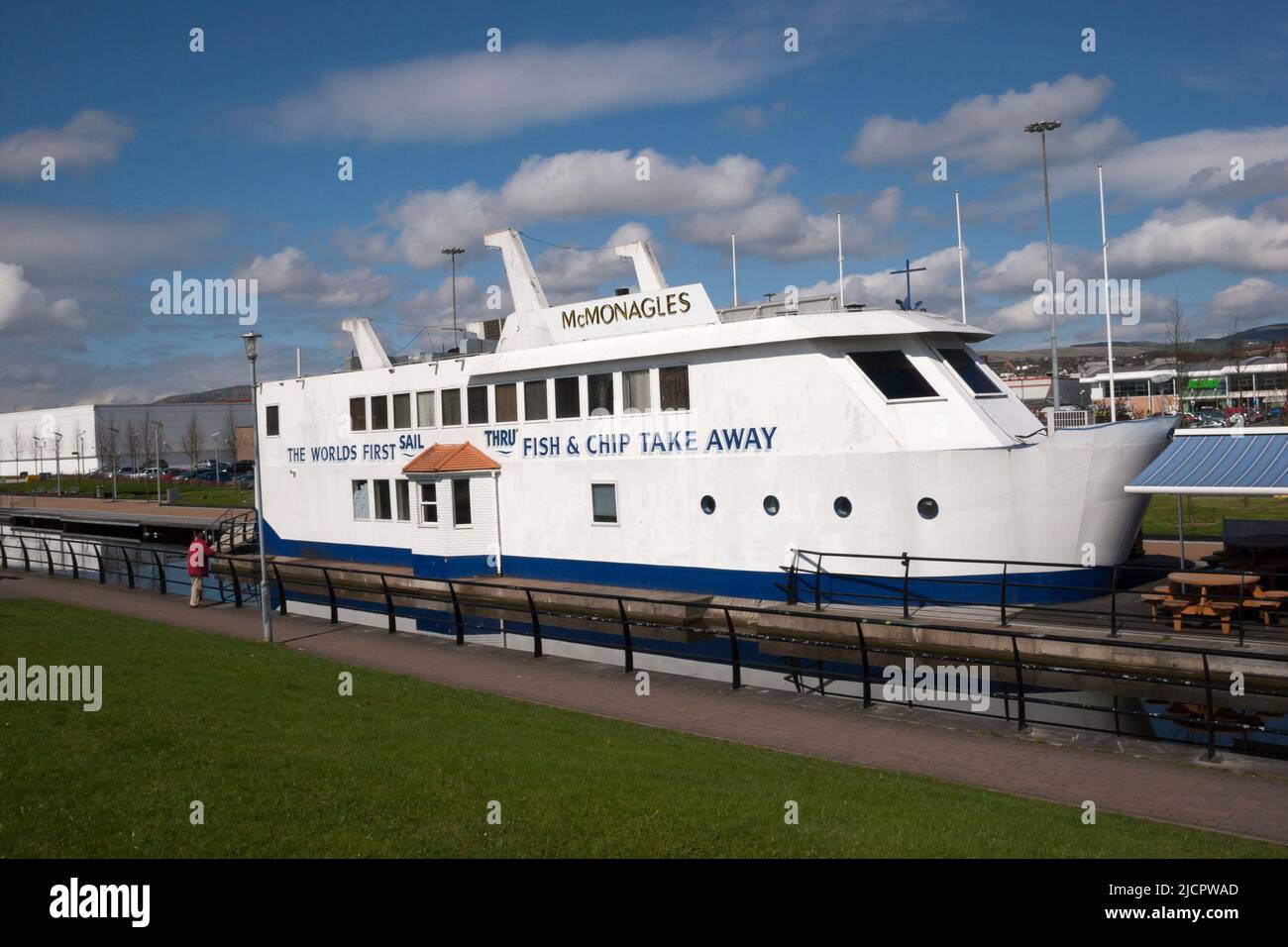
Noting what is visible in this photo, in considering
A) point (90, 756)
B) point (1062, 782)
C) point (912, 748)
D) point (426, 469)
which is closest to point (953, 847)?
point (1062, 782)

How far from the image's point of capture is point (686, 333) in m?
21.2

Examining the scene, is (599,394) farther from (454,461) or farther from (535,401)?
(454,461)

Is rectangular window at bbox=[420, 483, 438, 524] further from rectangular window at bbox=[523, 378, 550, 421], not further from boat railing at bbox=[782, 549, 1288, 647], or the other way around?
boat railing at bbox=[782, 549, 1288, 647]

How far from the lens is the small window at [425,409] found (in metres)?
27.4

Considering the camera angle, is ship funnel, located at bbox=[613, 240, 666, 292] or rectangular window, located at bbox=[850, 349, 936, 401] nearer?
rectangular window, located at bbox=[850, 349, 936, 401]

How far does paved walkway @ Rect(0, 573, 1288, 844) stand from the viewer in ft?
32.3

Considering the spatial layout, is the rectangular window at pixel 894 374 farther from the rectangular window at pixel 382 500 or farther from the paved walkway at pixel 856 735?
the rectangular window at pixel 382 500

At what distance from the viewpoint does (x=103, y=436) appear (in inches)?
4432

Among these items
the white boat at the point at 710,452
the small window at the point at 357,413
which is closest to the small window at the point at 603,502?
the white boat at the point at 710,452

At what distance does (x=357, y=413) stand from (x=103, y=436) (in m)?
96.7

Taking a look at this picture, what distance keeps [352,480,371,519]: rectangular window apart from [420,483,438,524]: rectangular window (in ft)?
13.7

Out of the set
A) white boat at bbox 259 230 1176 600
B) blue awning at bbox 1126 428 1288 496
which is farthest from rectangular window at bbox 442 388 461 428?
blue awning at bbox 1126 428 1288 496

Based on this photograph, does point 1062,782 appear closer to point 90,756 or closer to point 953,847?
point 953,847

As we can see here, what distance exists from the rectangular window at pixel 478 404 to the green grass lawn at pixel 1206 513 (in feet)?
56.1
